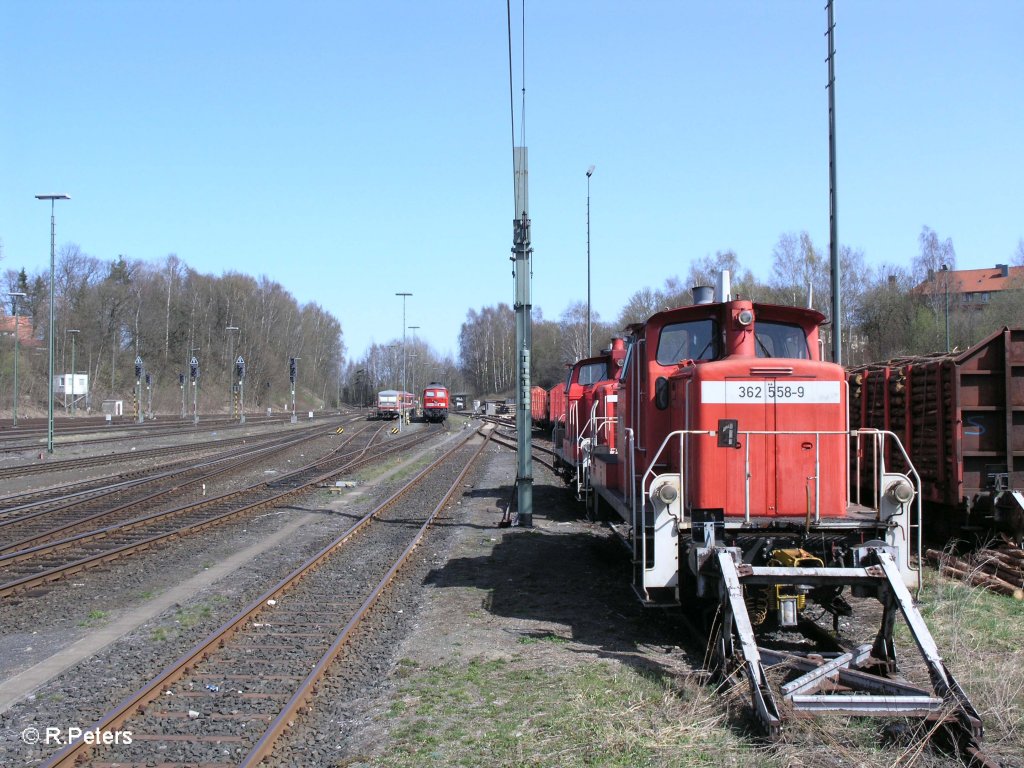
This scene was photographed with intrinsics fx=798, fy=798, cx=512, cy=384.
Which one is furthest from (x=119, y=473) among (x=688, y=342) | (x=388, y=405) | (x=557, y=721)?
(x=388, y=405)

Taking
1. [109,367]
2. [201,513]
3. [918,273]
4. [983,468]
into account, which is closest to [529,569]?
[983,468]

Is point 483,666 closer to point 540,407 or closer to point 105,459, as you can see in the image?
point 105,459

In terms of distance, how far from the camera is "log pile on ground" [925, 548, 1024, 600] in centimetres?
846

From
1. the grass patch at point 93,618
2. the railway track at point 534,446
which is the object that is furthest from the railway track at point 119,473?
the railway track at point 534,446

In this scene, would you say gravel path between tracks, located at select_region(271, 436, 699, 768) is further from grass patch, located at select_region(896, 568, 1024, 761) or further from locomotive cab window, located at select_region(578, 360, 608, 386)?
locomotive cab window, located at select_region(578, 360, 608, 386)

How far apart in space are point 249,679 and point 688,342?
16.3ft

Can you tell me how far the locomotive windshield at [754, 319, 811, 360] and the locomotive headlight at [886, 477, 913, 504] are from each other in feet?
5.63

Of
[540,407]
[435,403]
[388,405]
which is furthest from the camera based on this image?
[388,405]

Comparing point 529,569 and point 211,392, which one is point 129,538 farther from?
point 211,392

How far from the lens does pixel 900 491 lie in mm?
6398

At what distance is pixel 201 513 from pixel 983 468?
13.2 metres

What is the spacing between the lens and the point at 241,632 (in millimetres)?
7422

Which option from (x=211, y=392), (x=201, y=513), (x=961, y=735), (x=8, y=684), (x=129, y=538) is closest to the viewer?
(x=961, y=735)

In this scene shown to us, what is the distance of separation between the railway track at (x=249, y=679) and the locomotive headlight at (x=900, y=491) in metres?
4.75
